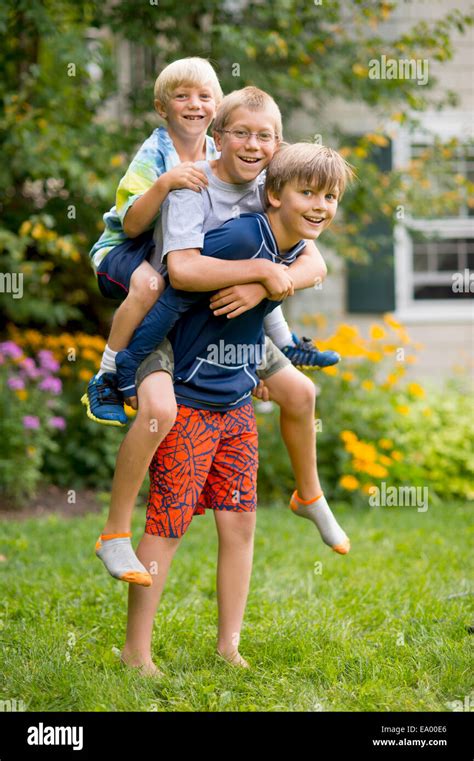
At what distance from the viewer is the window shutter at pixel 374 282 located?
8617 millimetres

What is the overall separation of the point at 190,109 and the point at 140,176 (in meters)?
0.28

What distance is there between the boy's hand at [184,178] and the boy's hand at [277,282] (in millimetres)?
334

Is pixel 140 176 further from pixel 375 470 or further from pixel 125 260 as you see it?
pixel 375 470

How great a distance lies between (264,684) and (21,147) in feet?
12.9

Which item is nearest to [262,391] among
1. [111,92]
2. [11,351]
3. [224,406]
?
[224,406]

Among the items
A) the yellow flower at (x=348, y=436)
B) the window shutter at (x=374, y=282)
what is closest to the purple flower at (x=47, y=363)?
the yellow flower at (x=348, y=436)

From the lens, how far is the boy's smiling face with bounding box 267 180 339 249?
9.00ft

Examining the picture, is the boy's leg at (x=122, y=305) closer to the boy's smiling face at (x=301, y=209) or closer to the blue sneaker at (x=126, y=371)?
the blue sneaker at (x=126, y=371)

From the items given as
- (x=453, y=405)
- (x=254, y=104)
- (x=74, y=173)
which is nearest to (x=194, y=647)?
(x=254, y=104)

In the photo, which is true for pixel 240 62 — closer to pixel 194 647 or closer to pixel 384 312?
pixel 384 312

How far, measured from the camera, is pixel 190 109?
2.96 m

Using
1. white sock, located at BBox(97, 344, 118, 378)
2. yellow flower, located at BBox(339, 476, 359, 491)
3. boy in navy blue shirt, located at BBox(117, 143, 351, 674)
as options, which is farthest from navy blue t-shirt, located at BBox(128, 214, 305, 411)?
yellow flower, located at BBox(339, 476, 359, 491)

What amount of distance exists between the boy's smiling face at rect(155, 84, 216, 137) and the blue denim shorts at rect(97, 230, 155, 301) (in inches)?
14.7
